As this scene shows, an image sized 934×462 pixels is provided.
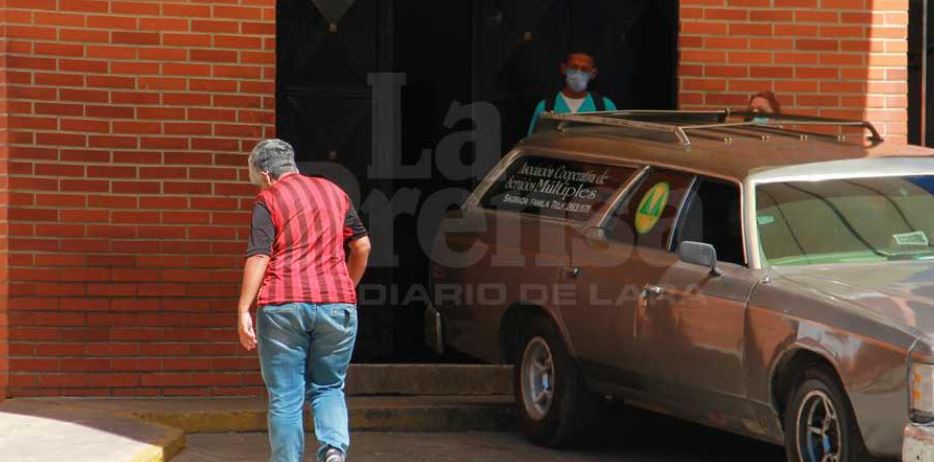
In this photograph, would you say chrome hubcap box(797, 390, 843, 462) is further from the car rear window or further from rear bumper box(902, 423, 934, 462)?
the car rear window

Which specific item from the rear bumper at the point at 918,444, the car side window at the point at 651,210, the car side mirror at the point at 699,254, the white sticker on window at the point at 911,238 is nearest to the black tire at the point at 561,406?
the car side window at the point at 651,210

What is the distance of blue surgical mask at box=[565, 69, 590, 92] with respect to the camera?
12.9 metres

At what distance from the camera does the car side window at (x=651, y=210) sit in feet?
33.2

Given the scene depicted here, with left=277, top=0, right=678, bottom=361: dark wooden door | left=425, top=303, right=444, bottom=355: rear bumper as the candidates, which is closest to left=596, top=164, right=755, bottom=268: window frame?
left=425, top=303, right=444, bottom=355: rear bumper

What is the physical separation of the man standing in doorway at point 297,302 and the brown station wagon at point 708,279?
1.83 m

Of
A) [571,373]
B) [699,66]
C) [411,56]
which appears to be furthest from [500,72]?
[571,373]

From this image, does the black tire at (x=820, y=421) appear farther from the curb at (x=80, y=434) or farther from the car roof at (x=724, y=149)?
the curb at (x=80, y=434)

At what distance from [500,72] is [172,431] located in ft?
13.1

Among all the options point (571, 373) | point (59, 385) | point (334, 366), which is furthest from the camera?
point (59, 385)

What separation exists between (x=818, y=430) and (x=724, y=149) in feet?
6.83

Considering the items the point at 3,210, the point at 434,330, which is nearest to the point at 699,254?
the point at 434,330

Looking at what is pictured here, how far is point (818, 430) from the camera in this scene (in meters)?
8.65

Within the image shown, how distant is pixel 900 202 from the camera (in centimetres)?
970

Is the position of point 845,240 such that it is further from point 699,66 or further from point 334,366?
point 699,66
